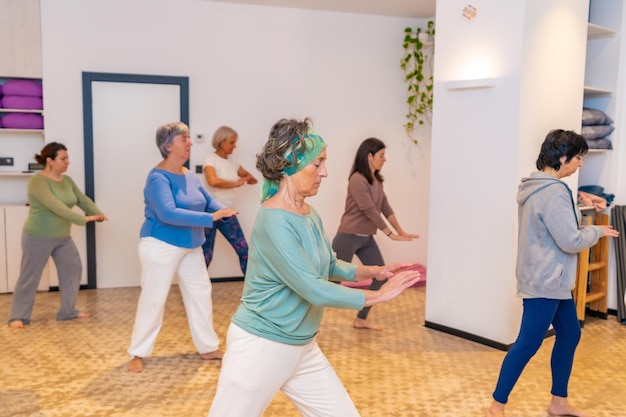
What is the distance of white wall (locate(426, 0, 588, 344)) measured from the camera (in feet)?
14.0

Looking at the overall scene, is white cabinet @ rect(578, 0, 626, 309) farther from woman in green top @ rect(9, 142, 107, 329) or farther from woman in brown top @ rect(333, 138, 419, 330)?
Answer: woman in green top @ rect(9, 142, 107, 329)

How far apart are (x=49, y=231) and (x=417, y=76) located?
13.1 ft

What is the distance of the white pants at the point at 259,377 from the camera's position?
2.07m

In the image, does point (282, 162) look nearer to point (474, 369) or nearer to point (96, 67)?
point (474, 369)

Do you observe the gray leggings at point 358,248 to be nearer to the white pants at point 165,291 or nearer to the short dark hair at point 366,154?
the short dark hair at point 366,154

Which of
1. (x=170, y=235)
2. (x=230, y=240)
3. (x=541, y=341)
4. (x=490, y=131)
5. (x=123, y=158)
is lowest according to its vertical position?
(x=541, y=341)

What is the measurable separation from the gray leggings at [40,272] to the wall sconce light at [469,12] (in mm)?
3433

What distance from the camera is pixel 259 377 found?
208 centimetres

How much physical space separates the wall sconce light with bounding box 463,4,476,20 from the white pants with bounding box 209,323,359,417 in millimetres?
3103

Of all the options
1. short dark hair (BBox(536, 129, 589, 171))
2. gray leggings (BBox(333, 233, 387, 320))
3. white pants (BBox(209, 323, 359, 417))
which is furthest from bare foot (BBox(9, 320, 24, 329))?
short dark hair (BBox(536, 129, 589, 171))

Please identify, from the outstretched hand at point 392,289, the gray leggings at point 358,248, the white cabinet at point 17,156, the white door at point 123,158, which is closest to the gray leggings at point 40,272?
the white door at point 123,158

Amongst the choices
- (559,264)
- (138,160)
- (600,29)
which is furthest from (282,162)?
(138,160)

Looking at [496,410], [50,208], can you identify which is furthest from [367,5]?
[496,410]

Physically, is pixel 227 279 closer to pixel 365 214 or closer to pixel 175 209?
pixel 365 214
